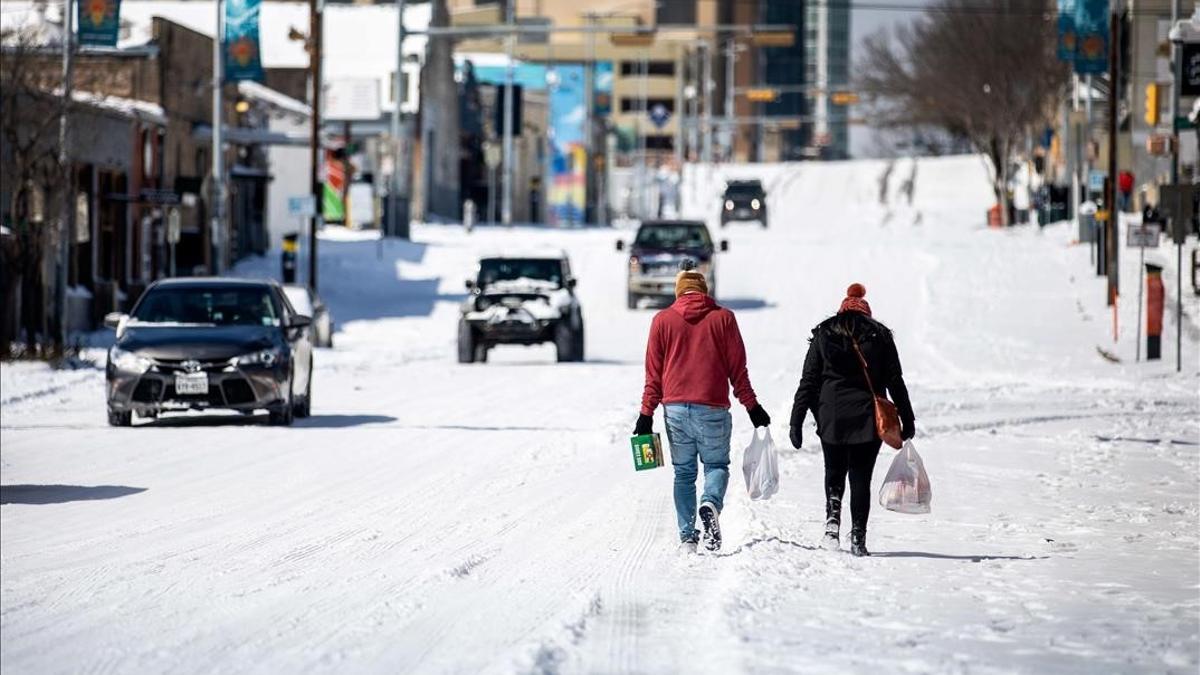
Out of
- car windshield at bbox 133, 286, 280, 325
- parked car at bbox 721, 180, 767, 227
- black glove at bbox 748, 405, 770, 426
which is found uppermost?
parked car at bbox 721, 180, 767, 227

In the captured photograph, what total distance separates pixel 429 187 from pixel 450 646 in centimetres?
9287

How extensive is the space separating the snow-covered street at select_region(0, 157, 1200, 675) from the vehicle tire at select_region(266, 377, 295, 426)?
39 centimetres

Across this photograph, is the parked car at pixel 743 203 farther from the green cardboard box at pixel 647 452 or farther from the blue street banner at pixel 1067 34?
the green cardboard box at pixel 647 452

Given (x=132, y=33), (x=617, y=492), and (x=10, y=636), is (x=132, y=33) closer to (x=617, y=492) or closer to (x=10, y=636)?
(x=617, y=492)

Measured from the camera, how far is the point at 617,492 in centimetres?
1794

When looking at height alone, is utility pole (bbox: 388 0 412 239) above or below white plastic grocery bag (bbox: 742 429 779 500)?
above

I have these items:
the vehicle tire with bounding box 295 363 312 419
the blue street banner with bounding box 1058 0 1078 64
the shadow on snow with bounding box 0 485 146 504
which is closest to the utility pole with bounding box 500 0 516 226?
the blue street banner with bounding box 1058 0 1078 64

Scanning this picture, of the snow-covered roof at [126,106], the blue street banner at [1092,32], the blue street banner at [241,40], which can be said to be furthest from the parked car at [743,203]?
the blue street banner at [241,40]

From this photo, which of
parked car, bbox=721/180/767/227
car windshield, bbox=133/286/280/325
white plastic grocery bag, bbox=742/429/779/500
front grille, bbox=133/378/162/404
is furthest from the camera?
parked car, bbox=721/180/767/227

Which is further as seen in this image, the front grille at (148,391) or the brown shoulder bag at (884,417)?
the front grille at (148,391)

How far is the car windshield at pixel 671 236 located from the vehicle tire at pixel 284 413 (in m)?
28.0

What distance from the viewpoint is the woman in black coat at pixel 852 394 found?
44.1ft

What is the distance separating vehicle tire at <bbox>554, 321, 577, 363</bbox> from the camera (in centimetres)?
3778

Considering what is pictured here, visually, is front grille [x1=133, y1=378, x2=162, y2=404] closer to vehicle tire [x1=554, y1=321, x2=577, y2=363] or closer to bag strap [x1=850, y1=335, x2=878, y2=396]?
bag strap [x1=850, y1=335, x2=878, y2=396]
